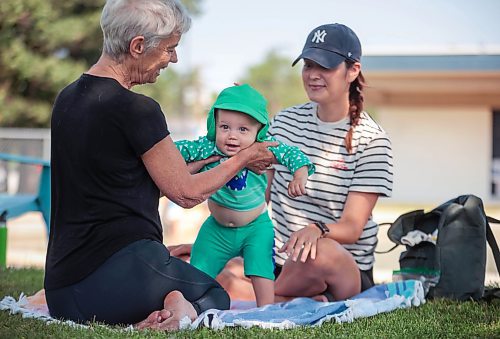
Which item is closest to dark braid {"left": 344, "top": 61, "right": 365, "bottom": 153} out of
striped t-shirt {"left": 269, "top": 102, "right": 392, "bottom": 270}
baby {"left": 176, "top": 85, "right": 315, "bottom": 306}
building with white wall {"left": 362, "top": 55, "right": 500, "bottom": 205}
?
striped t-shirt {"left": 269, "top": 102, "right": 392, "bottom": 270}

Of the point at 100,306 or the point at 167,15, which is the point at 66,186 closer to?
the point at 100,306

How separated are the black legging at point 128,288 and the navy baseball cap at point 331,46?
1491 mm

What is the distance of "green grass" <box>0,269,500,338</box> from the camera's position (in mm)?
3256

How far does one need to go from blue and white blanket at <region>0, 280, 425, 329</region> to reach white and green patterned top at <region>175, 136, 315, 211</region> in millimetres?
540

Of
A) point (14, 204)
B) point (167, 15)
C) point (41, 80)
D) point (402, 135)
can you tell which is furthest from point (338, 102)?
point (402, 135)

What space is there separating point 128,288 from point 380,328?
1.11 metres

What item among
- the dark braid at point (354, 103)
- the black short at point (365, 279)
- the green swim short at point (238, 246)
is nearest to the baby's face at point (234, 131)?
the green swim short at point (238, 246)

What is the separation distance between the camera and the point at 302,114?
4812mm

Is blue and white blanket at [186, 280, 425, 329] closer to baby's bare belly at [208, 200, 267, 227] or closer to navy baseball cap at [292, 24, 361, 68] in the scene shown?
baby's bare belly at [208, 200, 267, 227]

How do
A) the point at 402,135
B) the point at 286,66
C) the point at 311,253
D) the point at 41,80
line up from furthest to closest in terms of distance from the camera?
the point at 286,66 → the point at 402,135 → the point at 41,80 → the point at 311,253

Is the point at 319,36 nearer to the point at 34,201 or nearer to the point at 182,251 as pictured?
the point at 182,251

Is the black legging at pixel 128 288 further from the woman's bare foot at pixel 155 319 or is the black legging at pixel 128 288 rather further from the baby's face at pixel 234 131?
the baby's face at pixel 234 131

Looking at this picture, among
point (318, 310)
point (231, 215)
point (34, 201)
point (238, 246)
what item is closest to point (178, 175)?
point (231, 215)

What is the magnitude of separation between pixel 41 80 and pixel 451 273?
16319 millimetres
